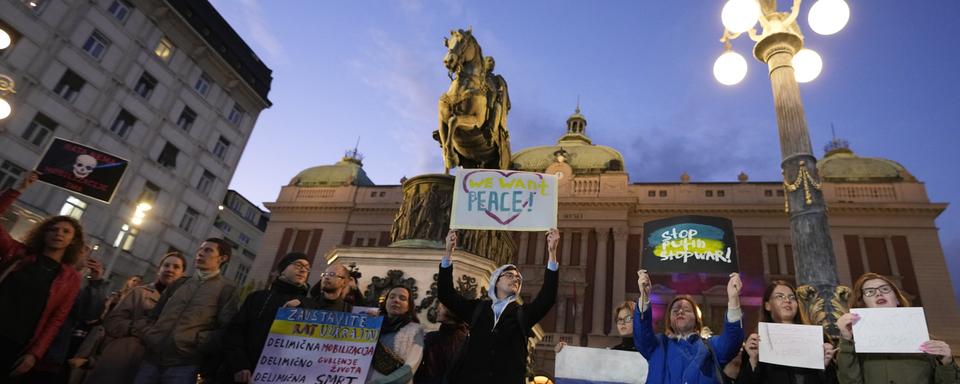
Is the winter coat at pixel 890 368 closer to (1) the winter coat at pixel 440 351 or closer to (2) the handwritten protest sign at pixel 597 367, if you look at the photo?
(2) the handwritten protest sign at pixel 597 367

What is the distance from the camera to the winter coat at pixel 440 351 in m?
3.77

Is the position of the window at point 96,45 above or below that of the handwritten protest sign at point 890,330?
→ above

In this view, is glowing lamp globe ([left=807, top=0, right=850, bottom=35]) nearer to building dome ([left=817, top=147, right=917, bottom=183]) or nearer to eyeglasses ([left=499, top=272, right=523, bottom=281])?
eyeglasses ([left=499, top=272, right=523, bottom=281])

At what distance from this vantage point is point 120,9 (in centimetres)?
2762

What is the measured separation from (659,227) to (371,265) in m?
3.33

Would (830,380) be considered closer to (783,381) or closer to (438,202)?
(783,381)

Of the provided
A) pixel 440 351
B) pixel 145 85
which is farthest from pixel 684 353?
pixel 145 85

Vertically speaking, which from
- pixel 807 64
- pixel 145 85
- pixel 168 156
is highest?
pixel 145 85

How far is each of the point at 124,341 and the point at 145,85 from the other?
31017 millimetres

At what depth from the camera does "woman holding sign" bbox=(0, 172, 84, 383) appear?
377cm

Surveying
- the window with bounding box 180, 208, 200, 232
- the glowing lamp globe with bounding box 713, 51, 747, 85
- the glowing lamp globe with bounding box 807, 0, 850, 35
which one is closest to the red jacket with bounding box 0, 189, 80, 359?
the glowing lamp globe with bounding box 713, 51, 747, 85

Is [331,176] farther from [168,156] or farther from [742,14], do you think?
[742,14]

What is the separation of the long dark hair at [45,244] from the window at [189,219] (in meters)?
30.0

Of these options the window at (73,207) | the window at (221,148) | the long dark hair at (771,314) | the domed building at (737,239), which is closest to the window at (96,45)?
the window at (73,207)
